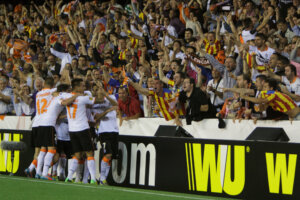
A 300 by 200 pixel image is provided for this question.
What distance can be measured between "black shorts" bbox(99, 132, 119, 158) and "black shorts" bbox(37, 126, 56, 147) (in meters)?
1.04

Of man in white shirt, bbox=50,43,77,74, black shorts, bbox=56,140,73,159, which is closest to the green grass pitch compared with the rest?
black shorts, bbox=56,140,73,159

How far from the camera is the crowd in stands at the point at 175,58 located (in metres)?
10.5

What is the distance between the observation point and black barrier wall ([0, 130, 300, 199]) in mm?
8344

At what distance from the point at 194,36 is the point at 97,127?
3.94 metres

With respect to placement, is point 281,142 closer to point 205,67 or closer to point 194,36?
point 205,67

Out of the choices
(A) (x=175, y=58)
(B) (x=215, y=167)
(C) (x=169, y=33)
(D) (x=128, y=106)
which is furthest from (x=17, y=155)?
(B) (x=215, y=167)

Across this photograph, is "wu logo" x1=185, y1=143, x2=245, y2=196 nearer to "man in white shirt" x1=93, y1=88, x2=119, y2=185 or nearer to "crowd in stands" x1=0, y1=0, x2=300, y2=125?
"crowd in stands" x1=0, y1=0, x2=300, y2=125

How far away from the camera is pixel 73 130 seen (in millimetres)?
10961

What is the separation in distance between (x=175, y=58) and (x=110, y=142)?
3280 millimetres

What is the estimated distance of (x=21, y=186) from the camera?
381 inches

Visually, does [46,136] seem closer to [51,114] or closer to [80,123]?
[51,114]

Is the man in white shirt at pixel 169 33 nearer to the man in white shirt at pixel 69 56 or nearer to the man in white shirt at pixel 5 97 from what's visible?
the man in white shirt at pixel 69 56

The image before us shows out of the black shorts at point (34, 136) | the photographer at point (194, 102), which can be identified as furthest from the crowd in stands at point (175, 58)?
the black shorts at point (34, 136)

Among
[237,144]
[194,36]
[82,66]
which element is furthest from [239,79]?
[82,66]
